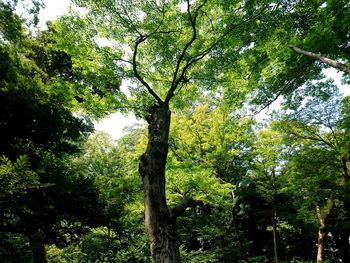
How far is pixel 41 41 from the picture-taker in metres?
12.2

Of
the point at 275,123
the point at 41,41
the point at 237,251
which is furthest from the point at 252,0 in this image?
the point at 237,251

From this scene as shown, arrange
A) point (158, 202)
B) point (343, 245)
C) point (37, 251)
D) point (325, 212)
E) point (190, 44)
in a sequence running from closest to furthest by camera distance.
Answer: point (158, 202)
point (190, 44)
point (37, 251)
point (325, 212)
point (343, 245)

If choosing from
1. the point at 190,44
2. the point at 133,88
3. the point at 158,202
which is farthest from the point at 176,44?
the point at 158,202

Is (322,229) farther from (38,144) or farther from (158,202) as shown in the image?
(38,144)

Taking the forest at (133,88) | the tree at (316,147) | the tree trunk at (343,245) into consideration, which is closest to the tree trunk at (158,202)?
the forest at (133,88)

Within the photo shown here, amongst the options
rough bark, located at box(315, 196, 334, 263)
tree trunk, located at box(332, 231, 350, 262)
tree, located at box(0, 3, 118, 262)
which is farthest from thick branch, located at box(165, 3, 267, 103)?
tree trunk, located at box(332, 231, 350, 262)

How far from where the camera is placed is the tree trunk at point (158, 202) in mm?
4840

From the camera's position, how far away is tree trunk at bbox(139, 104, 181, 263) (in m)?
4.84

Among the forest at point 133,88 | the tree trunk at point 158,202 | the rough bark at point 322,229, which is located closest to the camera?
the tree trunk at point 158,202

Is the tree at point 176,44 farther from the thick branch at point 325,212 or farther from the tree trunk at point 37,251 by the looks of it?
the thick branch at point 325,212

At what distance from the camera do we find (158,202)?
5184 millimetres

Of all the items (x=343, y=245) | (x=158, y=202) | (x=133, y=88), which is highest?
(x=133, y=88)

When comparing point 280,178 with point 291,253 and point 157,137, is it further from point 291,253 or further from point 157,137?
point 157,137

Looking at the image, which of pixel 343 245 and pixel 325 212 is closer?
pixel 325 212
